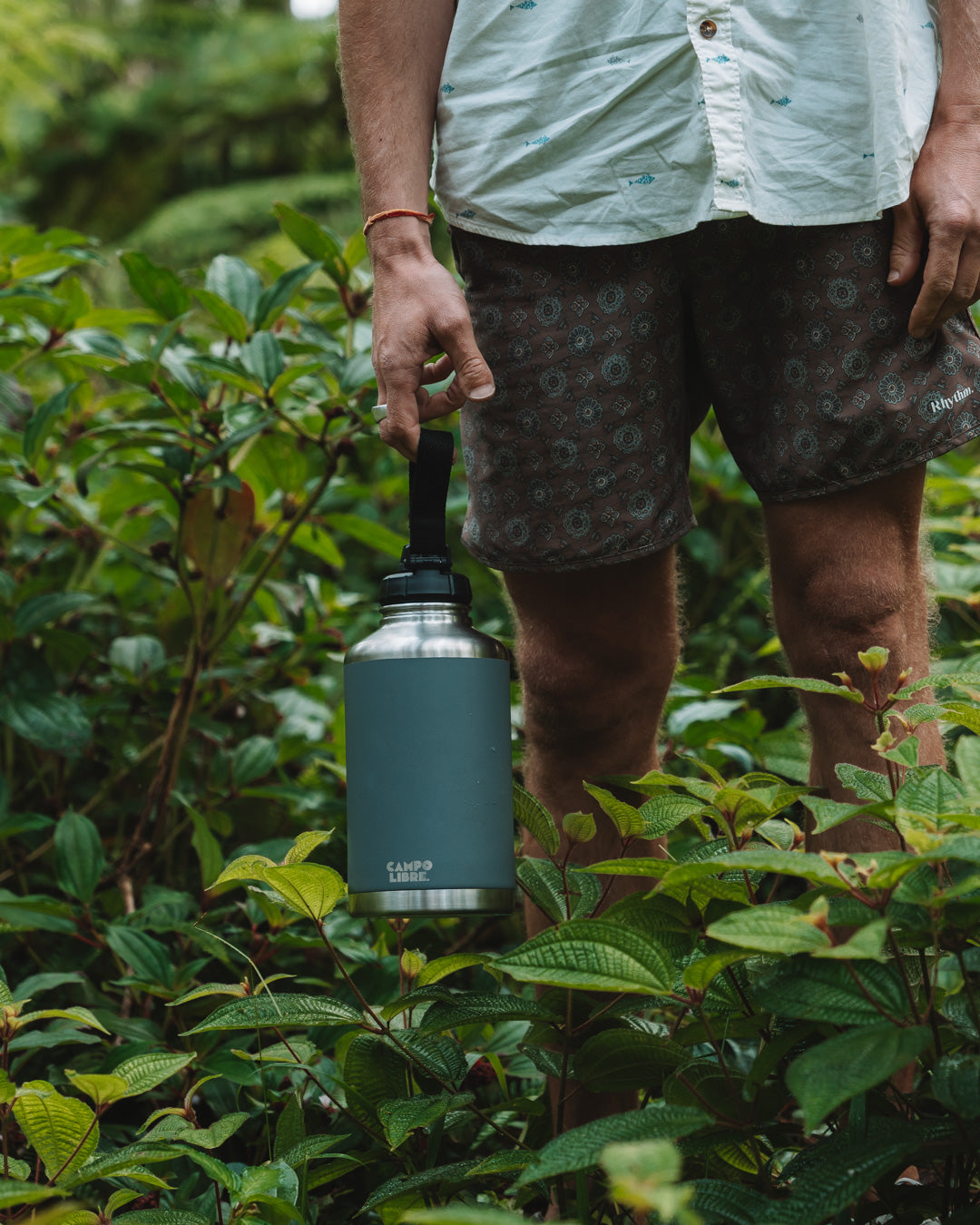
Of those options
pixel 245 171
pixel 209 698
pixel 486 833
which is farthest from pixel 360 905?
pixel 245 171

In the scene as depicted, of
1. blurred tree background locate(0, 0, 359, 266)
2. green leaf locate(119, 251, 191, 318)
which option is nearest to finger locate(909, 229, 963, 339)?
green leaf locate(119, 251, 191, 318)

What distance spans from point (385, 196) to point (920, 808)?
872 mm

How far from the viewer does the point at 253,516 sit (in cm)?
194

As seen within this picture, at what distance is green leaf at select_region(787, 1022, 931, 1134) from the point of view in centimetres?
69

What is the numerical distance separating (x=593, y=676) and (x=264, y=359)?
2.21ft

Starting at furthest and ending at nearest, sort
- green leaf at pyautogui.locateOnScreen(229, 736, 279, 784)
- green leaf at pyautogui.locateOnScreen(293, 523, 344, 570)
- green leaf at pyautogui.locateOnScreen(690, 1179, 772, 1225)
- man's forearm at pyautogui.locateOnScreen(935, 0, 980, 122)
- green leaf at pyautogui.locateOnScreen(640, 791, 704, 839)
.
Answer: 1. green leaf at pyautogui.locateOnScreen(293, 523, 344, 570)
2. green leaf at pyautogui.locateOnScreen(229, 736, 279, 784)
3. man's forearm at pyautogui.locateOnScreen(935, 0, 980, 122)
4. green leaf at pyautogui.locateOnScreen(640, 791, 704, 839)
5. green leaf at pyautogui.locateOnScreen(690, 1179, 772, 1225)

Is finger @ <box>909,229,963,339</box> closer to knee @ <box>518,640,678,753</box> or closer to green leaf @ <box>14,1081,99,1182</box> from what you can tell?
knee @ <box>518,640,678,753</box>

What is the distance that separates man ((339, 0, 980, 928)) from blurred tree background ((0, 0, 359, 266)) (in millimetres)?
7384

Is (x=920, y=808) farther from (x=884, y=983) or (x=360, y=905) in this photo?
(x=360, y=905)

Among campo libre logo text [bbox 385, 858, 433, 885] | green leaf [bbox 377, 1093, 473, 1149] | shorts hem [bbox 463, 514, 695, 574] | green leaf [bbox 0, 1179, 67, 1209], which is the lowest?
green leaf [bbox 377, 1093, 473, 1149]

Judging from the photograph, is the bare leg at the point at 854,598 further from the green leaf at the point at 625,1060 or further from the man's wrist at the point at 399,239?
the man's wrist at the point at 399,239

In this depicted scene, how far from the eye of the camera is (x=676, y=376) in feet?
4.56

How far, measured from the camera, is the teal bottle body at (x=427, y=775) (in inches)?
42.7

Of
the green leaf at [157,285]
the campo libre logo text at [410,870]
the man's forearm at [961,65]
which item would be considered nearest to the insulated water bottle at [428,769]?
the campo libre logo text at [410,870]
